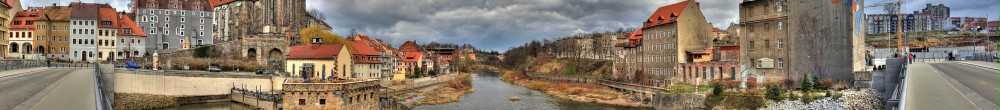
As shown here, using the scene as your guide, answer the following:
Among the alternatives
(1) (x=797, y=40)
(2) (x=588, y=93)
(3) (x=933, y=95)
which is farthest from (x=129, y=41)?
(3) (x=933, y=95)

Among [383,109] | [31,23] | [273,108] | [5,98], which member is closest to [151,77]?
[273,108]

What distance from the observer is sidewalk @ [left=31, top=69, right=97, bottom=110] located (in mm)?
8961

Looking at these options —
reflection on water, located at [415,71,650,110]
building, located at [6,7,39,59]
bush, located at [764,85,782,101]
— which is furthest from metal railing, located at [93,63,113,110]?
building, located at [6,7,39,59]

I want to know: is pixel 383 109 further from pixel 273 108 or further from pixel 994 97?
pixel 994 97

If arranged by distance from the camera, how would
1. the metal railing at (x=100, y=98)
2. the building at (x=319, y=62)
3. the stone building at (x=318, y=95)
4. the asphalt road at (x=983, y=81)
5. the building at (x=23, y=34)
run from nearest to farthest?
the metal railing at (x=100, y=98) → the asphalt road at (x=983, y=81) → the stone building at (x=318, y=95) → the building at (x=319, y=62) → the building at (x=23, y=34)

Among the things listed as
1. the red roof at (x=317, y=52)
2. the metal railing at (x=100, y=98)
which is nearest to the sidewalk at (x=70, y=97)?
the metal railing at (x=100, y=98)

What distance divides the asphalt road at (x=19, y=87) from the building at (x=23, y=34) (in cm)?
4802

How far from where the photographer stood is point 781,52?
146 feet

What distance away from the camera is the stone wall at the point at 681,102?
39.5m

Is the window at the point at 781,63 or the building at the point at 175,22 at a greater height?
the building at the point at 175,22

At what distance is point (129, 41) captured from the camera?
187ft

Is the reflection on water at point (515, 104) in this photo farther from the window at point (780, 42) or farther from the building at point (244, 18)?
the building at point (244, 18)

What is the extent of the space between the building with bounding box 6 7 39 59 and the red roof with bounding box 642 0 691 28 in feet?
162

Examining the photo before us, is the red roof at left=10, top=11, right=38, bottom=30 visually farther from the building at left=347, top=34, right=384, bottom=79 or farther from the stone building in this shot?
the stone building
